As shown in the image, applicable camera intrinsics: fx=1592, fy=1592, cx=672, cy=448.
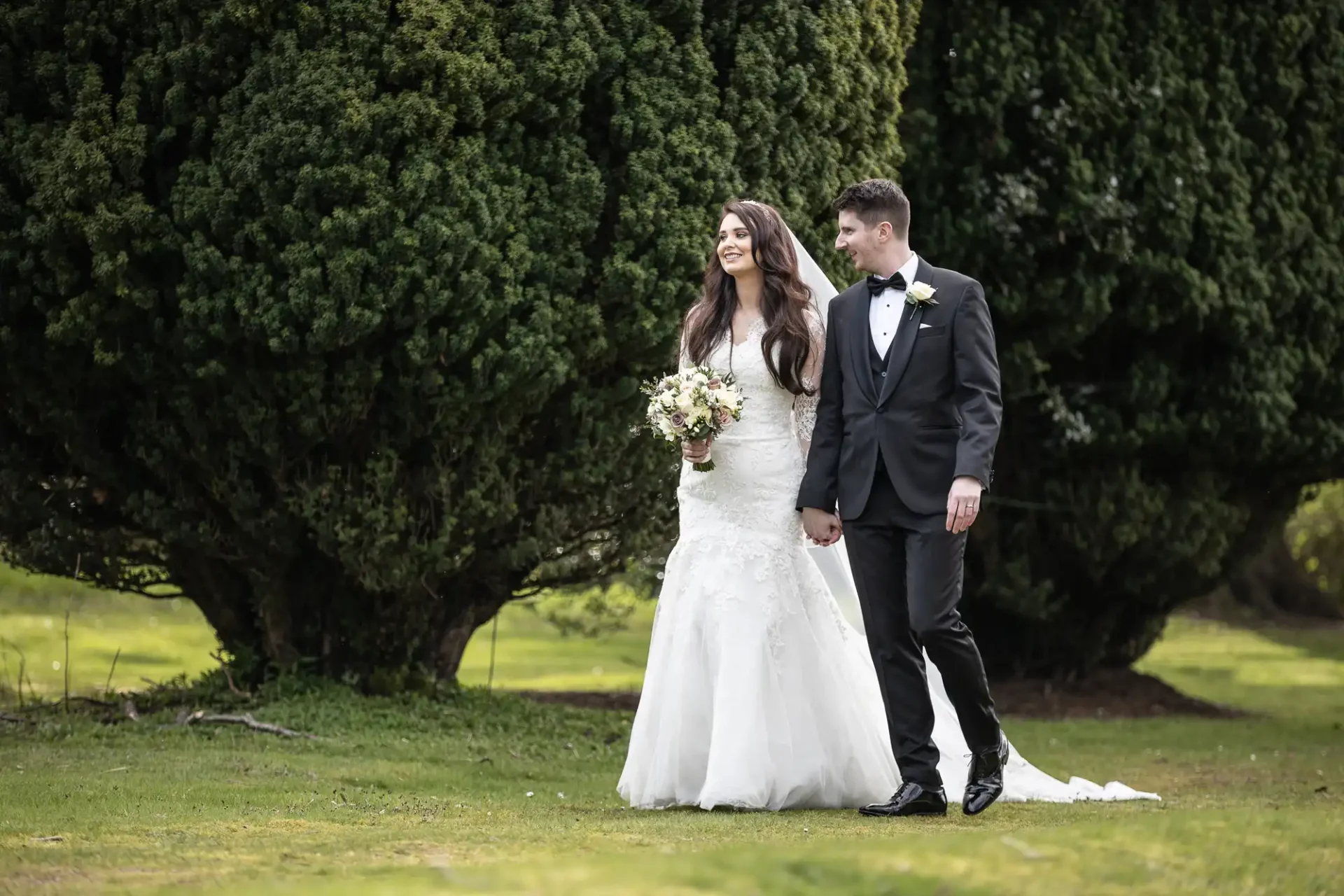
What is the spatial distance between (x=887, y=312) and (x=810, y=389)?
61cm

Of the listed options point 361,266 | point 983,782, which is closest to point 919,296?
point 983,782

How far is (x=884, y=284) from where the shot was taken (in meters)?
6.20

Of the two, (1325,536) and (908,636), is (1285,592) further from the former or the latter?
(908,636)

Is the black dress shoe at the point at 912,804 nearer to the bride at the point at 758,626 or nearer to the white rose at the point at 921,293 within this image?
the bride at the point at 758,626

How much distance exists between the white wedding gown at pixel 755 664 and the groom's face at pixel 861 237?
646mm

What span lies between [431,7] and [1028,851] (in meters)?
5.35

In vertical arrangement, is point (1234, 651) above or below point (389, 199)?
below

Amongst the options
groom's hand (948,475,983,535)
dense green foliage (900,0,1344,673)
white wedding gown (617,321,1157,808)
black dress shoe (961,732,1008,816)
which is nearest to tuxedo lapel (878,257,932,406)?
groom's hand (948,475,983,535)

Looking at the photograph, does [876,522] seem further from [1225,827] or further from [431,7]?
[431,7]

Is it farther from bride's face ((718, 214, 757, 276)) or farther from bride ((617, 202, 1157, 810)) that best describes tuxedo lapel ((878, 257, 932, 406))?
bride's face ((718, 214, 757, 276))

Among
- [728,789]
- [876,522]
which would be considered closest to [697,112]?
[876,522]

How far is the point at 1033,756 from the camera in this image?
9750mm

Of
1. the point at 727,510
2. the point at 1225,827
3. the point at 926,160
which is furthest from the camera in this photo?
the point at 926,160

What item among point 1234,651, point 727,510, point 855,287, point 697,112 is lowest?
point 1234,651
